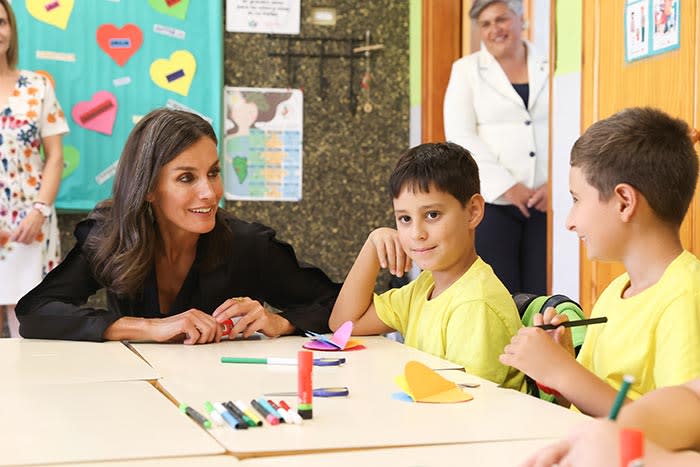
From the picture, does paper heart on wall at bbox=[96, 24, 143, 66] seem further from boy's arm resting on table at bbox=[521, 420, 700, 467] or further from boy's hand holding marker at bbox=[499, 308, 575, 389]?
boy's arm resting on table at bbox=[521, 420, 700, 467]

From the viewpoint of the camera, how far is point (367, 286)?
2225 mm

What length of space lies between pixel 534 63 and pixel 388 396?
9.51 ft

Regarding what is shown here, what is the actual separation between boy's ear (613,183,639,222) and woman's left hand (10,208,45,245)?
293 centimetres

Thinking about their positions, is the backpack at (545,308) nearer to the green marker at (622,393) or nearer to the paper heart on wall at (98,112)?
the green marker at (622,393)

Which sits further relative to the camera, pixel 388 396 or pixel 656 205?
pixel 656 205

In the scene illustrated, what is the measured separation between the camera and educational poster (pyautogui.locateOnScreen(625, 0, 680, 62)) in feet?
8.53

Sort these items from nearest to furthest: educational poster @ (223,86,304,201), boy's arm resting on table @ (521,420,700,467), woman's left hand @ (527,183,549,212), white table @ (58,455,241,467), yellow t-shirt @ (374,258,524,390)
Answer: boy's arm resting on table @ (521,420,700,467), white table @ (58,455,241,467), yellow t-shirt @ (374,258,524,390), woman's left hand @ (527,183,549,212), educational poster @ (223,86,304,201)

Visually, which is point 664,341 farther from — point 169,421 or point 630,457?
point 630,457

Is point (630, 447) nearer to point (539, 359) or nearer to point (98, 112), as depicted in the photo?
point (539, 359)

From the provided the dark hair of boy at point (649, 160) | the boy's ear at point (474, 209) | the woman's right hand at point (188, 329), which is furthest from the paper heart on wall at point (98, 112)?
the dark hair of boy at point (649, 160)

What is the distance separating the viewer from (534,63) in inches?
159

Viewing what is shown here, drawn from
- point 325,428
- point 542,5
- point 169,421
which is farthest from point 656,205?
point 542,5

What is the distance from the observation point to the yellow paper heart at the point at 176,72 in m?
4.56

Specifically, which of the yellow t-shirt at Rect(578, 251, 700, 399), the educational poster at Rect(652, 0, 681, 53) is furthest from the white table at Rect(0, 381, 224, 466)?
the educational poster at Rect(652, 0, 681, 53)
